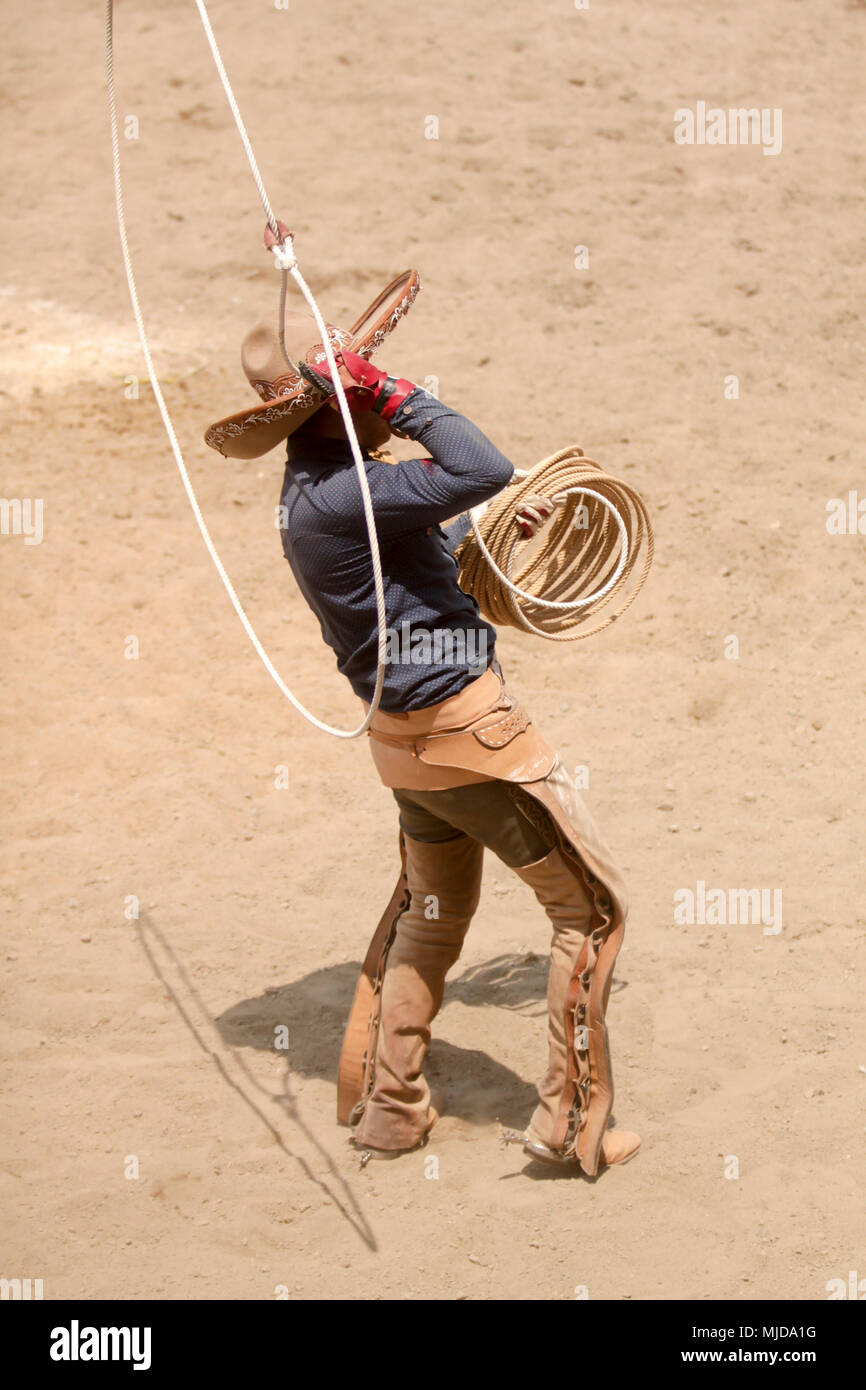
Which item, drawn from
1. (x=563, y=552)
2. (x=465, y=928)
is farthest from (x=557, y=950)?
(x=563, y=552)

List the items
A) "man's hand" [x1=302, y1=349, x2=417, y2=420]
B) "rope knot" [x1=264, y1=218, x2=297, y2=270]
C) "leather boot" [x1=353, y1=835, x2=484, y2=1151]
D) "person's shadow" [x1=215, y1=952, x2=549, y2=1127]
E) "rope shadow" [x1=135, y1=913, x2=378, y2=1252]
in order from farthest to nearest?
1. "person's shadow" [x1=215, y1=952, x2=549, y2=1127]
2. "leather boot" [x1=353, y1=835, x2=484, y2=1151]
3. "rope shadow" [x1=135, y1=913, x2=378, y2=1252]
4. "man's hand" [x1=302, y1=349, x2=417, y2=420]
5. "rope knot" [x1=264, y1=218, x2=297, y2=270]

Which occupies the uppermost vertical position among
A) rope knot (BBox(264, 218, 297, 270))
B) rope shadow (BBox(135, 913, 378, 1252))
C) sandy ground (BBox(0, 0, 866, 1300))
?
rope knot (BBox(264, 218, 297, 270))

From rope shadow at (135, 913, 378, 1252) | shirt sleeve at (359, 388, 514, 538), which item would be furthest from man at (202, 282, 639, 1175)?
→ rope shadow at (135, 913, 378, 1252)

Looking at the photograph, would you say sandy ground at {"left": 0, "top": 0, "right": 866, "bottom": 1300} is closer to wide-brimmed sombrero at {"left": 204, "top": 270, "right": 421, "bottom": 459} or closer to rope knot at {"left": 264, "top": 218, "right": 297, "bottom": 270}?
wide-brimmed sombrero at {"left": 204, "top": 270, "right": 421, "bottom": 459}

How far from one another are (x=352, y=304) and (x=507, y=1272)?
6674mm

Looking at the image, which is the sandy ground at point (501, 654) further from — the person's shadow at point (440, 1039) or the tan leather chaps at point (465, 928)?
the tan leather chaps at point (465, 928)

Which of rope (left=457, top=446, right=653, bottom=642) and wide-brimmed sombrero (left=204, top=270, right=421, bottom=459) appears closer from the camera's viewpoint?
wide-brimmed sombrero (left=204, top=270, right=421, bottom=459)

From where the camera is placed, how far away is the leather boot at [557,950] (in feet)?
12.6

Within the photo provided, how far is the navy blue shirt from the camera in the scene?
134 inches

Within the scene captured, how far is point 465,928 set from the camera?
419 cm

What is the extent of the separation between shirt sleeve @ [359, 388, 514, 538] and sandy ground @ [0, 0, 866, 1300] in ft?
6.31

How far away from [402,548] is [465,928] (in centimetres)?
121

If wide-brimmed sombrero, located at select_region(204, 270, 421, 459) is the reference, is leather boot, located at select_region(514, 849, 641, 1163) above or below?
below

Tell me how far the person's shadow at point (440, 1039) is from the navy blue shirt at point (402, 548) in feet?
4.76
